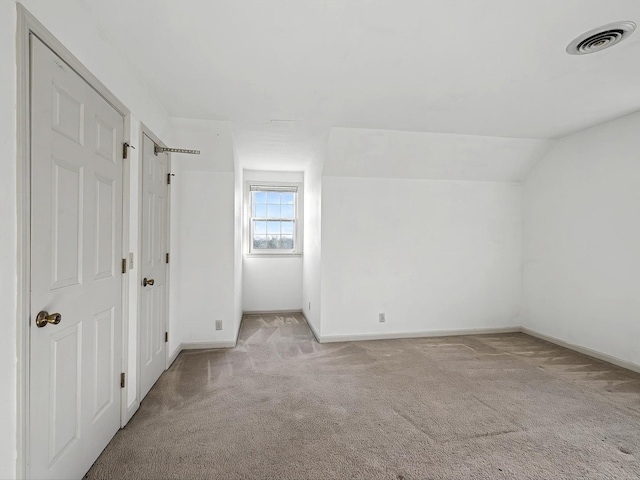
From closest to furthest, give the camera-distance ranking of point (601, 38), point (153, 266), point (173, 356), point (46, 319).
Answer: point (46, 319) < point (601, 38) < point (153, 266) < point (173, 356)

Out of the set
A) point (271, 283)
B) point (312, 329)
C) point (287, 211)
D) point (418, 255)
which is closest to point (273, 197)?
point (287, 211)

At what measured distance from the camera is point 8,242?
120 centimetres

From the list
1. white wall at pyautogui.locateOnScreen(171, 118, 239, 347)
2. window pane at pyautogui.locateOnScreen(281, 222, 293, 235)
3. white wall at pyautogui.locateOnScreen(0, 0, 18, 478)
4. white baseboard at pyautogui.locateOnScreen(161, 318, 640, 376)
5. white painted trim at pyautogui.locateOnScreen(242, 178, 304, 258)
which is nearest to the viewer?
white wall at pyautogui.locateOnScreen(0, 0, 18, 478)

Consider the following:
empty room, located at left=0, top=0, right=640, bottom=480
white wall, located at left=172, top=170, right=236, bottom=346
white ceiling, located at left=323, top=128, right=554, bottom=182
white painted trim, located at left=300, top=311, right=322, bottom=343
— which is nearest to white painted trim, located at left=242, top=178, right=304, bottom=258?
empty room, located at left=0, top=0, right=640, bottom=480

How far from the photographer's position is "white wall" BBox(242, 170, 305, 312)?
5512mm

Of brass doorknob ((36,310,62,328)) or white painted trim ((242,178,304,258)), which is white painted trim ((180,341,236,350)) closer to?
white painted trim ((242,178,304,258))

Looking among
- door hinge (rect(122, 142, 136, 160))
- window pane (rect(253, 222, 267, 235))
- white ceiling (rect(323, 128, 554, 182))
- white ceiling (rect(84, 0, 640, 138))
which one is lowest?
window pane (rect(253, 222, 267, 235))

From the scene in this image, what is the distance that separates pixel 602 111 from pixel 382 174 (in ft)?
7.40

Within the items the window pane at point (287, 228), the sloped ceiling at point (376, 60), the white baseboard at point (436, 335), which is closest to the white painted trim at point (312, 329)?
the white baseboard at point (436, 335)

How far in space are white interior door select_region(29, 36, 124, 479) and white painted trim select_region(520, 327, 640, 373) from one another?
15.2 ft

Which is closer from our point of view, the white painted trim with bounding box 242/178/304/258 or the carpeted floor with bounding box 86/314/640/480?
the carpeted floor with bounding box 86/314/640/480

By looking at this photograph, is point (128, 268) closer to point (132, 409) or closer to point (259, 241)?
point (132, 409)

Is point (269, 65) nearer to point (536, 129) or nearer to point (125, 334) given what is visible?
point (125, 334)

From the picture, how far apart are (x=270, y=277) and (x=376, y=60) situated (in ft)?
13.3
